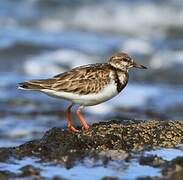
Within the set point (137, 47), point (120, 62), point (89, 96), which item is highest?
point (137, 47)

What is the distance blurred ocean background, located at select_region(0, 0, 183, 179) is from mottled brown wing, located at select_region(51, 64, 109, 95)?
10.2ft

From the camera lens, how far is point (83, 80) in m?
5.85

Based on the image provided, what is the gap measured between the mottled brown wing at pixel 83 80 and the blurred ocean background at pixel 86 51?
310 cm

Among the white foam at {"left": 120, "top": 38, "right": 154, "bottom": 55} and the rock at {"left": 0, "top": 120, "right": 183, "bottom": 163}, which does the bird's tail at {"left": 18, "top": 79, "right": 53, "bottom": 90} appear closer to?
the rock at {"left": 0, "top": 120, "right": 183, "bottom": 163}

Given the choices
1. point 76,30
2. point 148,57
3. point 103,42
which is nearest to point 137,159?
point 148,57

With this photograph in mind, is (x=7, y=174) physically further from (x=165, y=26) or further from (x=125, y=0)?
(x=125, y=0)

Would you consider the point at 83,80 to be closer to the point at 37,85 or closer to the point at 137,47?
the point at 37,85

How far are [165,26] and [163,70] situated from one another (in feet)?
17.1

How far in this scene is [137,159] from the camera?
457 centimetres

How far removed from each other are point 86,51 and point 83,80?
10.4 metres

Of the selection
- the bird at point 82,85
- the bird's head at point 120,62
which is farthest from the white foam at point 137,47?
the bird at point 82,85

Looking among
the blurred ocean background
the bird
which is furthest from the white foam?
the bird

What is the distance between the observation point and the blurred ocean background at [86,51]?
1132 cm

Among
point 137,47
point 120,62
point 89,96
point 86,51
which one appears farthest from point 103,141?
point 137,47
